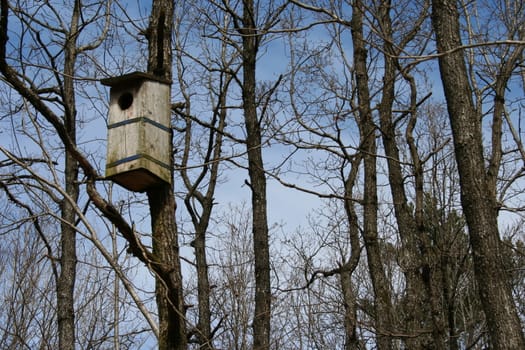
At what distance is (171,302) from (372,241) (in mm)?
4074

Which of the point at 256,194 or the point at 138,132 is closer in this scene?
the point at 138,132

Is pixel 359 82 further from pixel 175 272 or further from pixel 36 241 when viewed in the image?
pixel 36 241

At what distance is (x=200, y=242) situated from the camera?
32.2 ft

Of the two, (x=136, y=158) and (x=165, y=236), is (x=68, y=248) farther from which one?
(x=165, y=236)

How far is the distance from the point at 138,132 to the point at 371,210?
3888 mm

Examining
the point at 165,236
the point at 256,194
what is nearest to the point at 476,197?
the point at 165,236

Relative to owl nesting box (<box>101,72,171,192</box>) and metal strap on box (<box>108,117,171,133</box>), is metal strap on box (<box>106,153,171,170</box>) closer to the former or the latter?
owl nesting box (<box>101,72,171,192</box>)

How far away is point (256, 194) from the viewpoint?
7.30 m

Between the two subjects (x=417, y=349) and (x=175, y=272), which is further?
(x=417, y=349)

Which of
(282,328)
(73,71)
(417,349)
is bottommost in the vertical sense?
(417,349)

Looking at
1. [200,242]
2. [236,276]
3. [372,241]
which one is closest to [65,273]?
[200,242]

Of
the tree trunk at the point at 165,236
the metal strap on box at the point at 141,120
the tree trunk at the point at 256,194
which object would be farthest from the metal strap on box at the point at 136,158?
the tree trunk at the point at 256,194

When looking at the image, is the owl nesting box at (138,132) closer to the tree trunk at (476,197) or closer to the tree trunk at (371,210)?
the tree trunk at (476,197)

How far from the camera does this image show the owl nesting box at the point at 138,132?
12.9 feet
